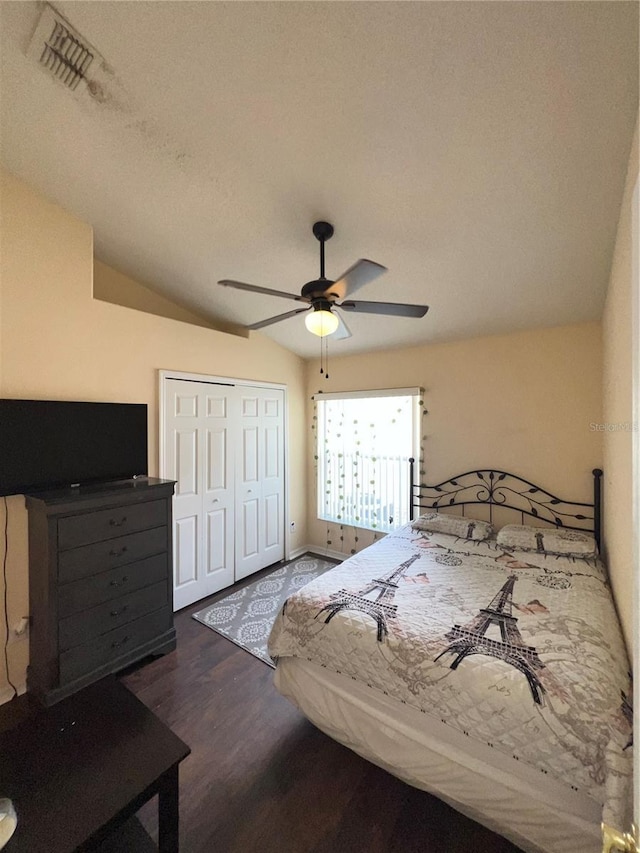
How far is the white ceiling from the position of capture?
43.9 inches

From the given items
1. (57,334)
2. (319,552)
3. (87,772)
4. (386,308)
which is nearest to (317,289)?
(386,308)

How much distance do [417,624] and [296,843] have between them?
0.93 m

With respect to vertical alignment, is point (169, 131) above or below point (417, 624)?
above

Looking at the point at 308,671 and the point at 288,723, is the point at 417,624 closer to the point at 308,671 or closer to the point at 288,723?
the point at 308,671

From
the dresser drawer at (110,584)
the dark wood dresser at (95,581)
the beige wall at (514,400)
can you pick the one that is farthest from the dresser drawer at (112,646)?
the beige wall at (514,400)

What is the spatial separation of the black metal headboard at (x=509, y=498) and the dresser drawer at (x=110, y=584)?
7.96ft

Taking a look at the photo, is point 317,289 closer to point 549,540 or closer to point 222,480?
point 222,480

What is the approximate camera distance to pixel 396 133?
1431 millimetres

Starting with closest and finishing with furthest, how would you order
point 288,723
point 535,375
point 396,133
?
point 396,133, point 288,723, point 535,375

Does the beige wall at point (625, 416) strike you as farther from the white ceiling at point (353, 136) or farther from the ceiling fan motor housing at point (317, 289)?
the ceiling fan motor housing at point (317, 289)

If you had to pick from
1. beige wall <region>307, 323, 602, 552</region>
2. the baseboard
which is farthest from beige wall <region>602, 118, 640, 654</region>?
the baseboard

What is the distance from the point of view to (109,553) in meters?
2.10

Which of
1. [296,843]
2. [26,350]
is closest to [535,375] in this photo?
[296,843]

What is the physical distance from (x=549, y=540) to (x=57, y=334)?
378cm
